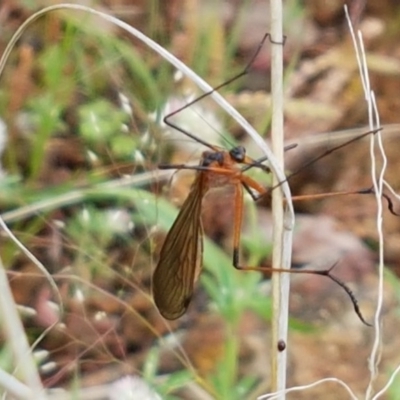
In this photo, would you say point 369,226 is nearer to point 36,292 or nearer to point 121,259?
point 121,259

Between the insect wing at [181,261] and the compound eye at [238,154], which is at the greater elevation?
the compound eye at [238,154]


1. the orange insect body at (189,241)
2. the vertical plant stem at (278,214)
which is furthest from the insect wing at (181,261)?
the vertical plant stem at (278,214)

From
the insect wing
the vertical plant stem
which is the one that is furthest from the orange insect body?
the vertical plant stem

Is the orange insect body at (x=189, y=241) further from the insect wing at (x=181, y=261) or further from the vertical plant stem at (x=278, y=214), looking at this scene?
the vertical plant stem at (x=278, y=214)

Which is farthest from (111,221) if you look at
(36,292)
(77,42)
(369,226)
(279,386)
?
(279,386)

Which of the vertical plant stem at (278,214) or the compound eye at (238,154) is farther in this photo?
the compound eye at (238,154)
